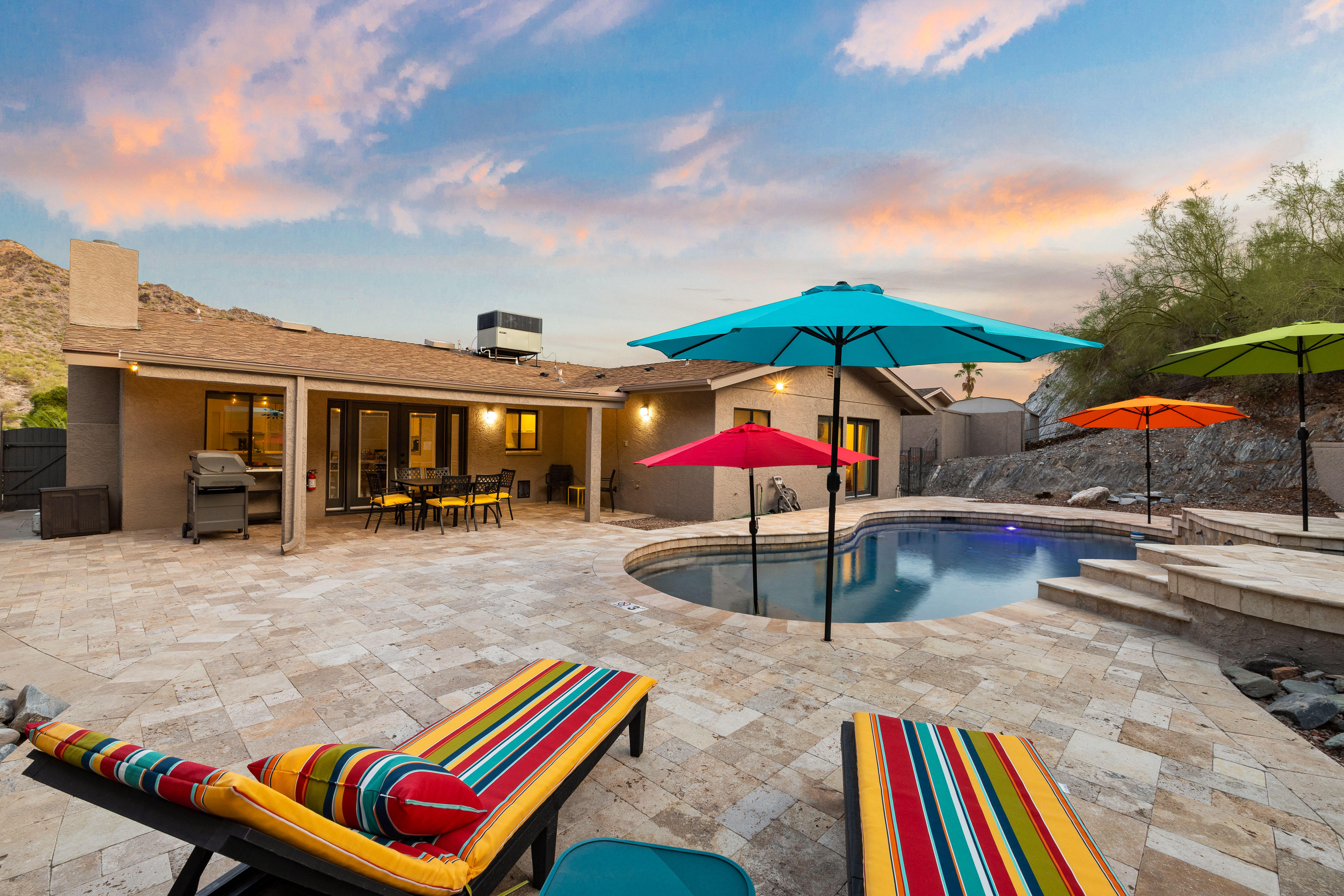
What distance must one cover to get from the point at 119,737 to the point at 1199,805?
5428 millimetres

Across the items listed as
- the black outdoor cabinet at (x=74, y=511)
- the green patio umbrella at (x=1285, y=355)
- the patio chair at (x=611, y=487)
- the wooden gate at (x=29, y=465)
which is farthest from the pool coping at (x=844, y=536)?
the wooden gate at (x=29, y=465)

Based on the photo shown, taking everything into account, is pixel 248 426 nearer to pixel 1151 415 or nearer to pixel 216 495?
pixel 216 495

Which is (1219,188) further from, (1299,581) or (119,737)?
(119,737)

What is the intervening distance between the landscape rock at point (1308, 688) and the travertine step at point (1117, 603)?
101 cm

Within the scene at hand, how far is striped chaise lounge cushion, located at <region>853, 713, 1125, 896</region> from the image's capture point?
146 cm

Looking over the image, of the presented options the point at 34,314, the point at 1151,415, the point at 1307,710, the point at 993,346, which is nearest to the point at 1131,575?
the point at 1307,710

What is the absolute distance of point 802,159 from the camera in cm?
1172

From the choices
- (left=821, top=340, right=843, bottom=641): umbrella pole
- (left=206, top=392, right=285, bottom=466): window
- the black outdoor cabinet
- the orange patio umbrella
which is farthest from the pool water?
the black outdoor cabinet

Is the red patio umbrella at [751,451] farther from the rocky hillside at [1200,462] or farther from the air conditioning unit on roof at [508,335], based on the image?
the rocky hillside at [1200,462]

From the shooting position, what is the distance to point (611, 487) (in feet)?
41.0

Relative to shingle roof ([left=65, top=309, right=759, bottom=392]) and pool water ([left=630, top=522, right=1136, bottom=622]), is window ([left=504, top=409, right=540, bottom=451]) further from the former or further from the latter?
pool water ([left=630, top=522, right=1136, bottom=622])

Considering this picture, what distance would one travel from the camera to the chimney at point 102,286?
325 inches

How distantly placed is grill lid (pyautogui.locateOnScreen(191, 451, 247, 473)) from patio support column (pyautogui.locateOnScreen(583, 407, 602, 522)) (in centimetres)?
549

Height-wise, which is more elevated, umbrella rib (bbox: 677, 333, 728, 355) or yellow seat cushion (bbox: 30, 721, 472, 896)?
umbrella rib (bbox: 677, 333, 728, 355)
